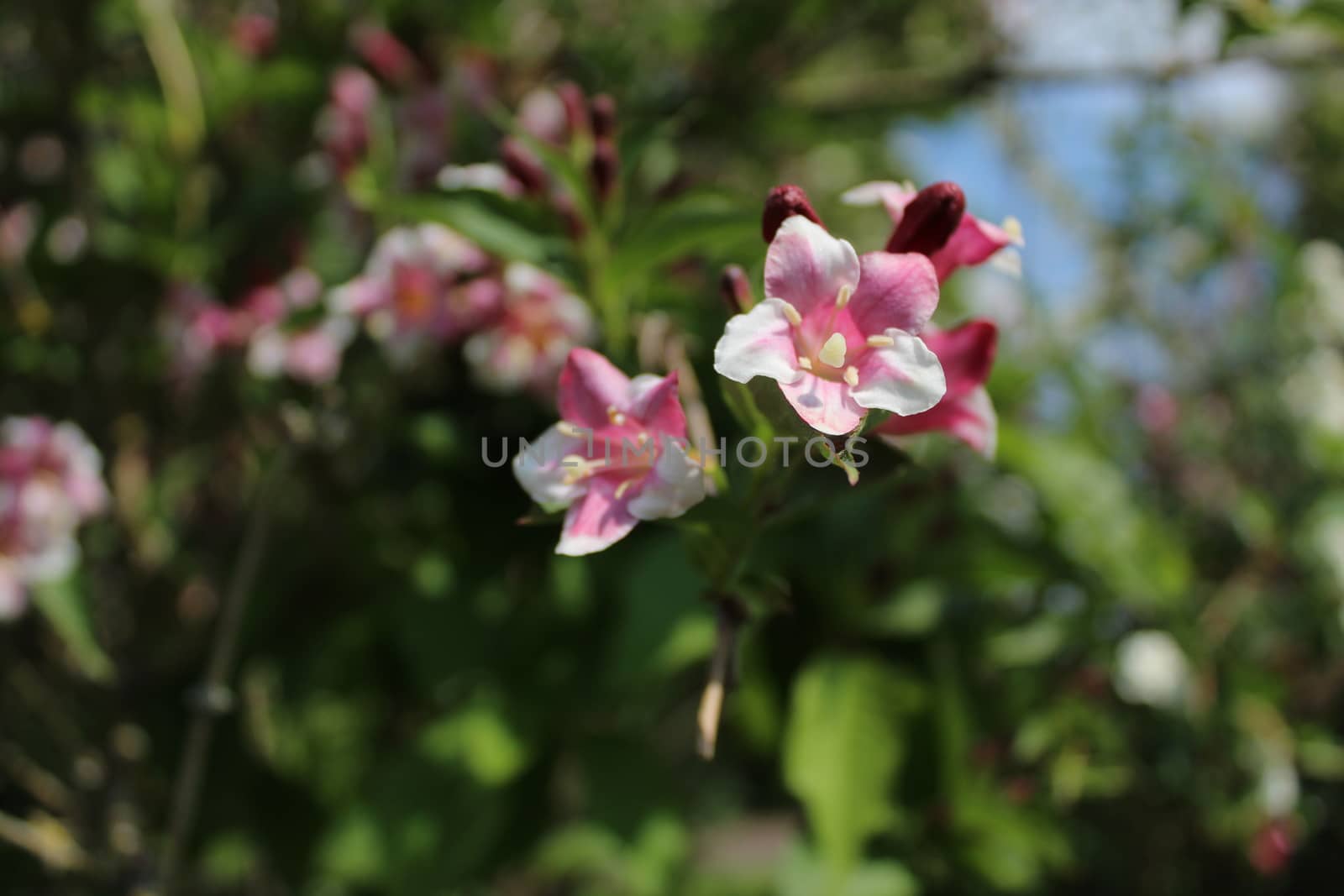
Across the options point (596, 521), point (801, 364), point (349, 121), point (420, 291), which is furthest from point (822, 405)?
point (349, 121)

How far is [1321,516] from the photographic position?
137 centimetres

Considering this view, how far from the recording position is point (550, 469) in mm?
559

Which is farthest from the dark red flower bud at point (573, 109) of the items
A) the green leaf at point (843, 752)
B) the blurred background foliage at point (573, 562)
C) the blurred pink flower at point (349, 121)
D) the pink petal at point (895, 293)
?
the green leaf at point (843, 752)

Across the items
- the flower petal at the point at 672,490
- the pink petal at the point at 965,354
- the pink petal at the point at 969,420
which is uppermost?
the flower petal at the point at 672,490

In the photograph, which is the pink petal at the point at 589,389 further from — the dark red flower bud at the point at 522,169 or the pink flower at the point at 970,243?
the dark red flower bud at the point at 522,169

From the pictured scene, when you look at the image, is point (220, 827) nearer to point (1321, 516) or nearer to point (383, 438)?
point (383, 438)

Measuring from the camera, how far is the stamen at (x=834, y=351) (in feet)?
1.69

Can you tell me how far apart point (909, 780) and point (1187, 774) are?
0.55m

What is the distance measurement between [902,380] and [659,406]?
0.14 m

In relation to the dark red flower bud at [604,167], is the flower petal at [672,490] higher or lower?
lower

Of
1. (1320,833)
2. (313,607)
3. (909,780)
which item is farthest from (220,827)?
(1320,833)

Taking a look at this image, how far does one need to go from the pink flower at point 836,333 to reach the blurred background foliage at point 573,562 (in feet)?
0.54

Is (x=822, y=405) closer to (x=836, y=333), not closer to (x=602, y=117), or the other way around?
(x=836, y=333)

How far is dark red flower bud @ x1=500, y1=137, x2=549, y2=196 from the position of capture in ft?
2.69
